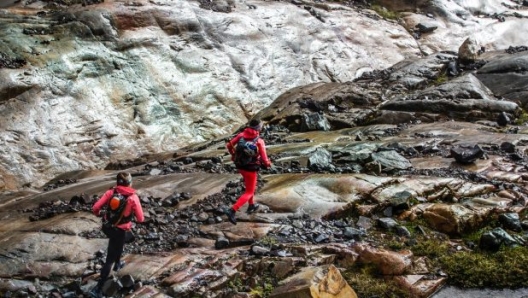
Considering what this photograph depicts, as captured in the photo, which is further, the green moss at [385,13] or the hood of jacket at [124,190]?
the green moss at [385,13]

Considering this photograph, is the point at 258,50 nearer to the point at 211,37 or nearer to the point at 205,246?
the point at 211,37

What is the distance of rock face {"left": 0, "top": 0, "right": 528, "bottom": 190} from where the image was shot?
69.5 ft

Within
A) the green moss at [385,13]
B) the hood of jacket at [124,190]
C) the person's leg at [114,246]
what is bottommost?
→ the green moss at [385,13]

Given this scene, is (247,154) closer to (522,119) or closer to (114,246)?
(114,246)

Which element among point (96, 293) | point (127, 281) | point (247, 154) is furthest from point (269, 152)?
point (96, 293)

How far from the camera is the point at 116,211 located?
31.1 ft

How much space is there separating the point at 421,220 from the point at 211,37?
1962cm

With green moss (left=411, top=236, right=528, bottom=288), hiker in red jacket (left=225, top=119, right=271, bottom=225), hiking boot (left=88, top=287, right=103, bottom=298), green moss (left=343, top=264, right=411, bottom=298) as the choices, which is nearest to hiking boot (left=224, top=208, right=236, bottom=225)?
hiker in red jacket (left=225, top=119, right=271, bottom=225)

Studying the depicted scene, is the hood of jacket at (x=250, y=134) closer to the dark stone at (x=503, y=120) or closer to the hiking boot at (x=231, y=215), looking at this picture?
the hiking boot at (x=231, y=215)

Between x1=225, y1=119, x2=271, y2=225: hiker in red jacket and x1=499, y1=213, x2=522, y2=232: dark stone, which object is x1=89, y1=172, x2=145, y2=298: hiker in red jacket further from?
x1=499, y1=213, x2=522, y2=232: dark stone

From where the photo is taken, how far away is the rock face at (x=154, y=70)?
69.5 feet

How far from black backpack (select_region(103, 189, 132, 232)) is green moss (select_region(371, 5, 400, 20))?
32.3 metres

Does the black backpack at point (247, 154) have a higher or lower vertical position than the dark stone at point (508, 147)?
higher

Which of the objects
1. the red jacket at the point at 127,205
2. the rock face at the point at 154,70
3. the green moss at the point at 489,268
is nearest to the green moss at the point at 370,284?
the green moss at the point at 489,268
